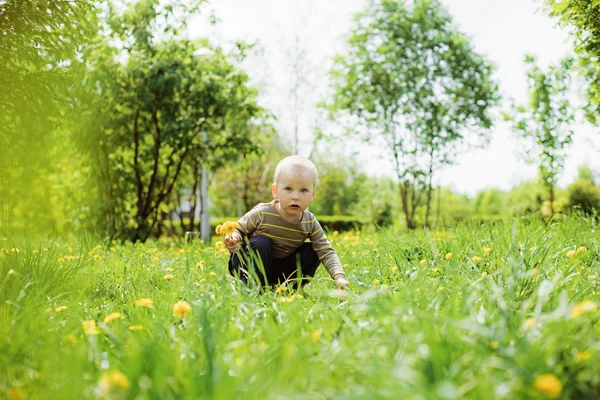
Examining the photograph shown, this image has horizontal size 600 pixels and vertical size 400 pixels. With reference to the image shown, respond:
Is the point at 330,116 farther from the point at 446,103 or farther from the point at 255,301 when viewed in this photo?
the point at 255,301

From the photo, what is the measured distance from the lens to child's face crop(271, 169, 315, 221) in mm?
2725

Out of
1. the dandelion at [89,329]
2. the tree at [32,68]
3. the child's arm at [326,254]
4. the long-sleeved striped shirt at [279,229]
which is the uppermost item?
the tree at [32,68]

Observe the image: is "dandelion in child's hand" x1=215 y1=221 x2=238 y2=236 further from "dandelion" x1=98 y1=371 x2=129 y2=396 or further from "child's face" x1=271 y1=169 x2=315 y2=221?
"dandelion" x1=98 y1=371 x2=129 y2=396

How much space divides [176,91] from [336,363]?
21.9 ft

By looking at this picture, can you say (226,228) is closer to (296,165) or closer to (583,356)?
(296,165)

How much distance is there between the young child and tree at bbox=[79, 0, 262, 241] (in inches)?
182

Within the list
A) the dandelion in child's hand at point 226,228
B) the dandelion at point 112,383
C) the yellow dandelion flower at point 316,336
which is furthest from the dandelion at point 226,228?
the dandelion at point 112,383

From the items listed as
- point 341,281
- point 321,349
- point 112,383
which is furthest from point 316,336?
point 341,281

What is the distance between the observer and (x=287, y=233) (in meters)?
2.96

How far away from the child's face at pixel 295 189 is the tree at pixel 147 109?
15.7 ft

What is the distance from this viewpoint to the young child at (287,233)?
2.75 meters

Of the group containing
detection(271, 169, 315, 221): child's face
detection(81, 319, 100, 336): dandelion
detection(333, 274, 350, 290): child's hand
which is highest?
detection(271, 169, 315, 221): child's face

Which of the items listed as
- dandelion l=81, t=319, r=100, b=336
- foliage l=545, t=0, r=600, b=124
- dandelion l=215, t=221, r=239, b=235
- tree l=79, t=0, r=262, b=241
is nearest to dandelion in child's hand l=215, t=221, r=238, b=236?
dandelion l=215, t=221, r=239, b=235

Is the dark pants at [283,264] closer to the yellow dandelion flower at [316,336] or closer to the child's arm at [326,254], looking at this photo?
the child's arm at [326,254]
